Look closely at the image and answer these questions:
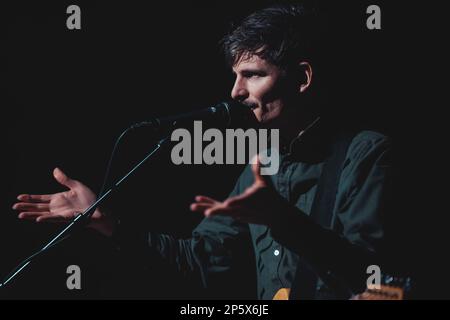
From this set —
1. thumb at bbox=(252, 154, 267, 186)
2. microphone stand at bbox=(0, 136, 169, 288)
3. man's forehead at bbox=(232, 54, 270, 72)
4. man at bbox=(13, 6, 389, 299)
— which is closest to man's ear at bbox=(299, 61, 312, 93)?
man at bbox=(13, 6, 389, 299)

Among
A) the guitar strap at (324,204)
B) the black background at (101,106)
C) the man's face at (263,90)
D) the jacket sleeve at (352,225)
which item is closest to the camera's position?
the jacket sleeve at (352,225)

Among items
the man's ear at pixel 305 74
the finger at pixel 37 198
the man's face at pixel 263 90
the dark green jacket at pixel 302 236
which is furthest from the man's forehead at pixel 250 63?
the finger at pixel 37 198

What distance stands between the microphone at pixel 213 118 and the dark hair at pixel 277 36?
13.5 inches

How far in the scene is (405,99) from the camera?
2.73 meters

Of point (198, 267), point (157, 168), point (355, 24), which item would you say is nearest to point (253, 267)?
point (198, 267)

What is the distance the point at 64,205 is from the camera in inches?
88.0

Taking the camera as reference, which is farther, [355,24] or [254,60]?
[355,24]

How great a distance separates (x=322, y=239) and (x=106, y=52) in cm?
191

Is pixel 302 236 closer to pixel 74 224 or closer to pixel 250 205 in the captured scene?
pixel 250 205

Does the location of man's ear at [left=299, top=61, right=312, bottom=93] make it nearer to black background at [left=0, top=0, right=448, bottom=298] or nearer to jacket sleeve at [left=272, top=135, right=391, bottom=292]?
jacket sleeve at [left=272, top=135, right=391, bottom=292]

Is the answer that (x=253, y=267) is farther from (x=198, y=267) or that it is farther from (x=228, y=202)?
(x=228, y=202)

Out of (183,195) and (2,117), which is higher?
(2,117)

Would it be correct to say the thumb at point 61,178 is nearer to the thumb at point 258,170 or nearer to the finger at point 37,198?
the finger at point 37,198

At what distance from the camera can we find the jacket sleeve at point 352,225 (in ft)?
5.86
